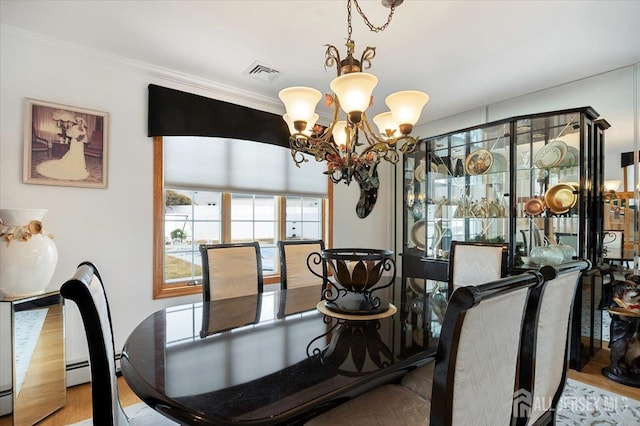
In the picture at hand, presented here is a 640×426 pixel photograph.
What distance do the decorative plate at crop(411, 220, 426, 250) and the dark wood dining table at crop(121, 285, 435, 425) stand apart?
2458mm

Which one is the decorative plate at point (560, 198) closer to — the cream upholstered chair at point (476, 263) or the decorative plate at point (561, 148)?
the decorative plate at point (561, 148)

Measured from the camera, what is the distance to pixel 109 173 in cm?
253

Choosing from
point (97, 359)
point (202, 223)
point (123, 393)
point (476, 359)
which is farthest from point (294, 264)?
point (476, 359)

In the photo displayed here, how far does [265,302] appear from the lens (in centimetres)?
180

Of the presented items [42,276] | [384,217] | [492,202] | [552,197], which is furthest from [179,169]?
[552,197]

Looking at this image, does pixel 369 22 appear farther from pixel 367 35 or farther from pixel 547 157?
pixel 547 157

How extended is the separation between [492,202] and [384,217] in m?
1.51

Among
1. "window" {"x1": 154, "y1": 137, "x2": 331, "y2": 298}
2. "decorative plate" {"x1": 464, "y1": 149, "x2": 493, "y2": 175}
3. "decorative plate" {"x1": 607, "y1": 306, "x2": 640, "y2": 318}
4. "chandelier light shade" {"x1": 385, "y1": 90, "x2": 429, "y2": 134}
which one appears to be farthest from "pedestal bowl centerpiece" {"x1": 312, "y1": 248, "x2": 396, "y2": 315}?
"decorative plate" {"x1": 464, "y1": 149, "x2": 493, "y2": 175}

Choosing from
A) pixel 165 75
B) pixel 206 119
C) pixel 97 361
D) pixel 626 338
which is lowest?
pixel 626 338

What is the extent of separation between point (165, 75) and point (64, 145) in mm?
968

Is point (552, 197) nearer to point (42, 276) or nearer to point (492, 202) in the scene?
point (492, 202)

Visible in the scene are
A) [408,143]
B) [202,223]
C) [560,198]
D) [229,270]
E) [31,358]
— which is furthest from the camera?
[202,223]

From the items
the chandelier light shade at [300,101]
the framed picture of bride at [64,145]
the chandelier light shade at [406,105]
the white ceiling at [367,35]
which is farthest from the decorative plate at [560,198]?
the framed picture of bride at [64,145]

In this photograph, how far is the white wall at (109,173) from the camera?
220 cm
